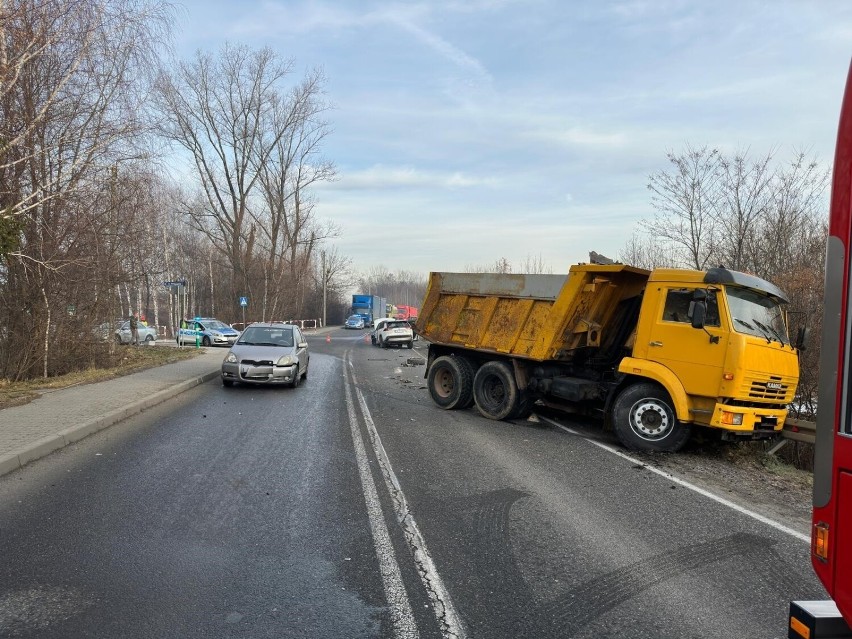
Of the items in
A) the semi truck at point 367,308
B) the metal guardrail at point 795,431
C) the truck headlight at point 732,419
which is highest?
the semi truck at point 367,308

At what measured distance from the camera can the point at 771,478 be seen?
7312 mm

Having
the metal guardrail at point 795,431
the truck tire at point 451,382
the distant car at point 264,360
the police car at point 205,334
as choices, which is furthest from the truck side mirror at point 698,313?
the police car at point 205,334

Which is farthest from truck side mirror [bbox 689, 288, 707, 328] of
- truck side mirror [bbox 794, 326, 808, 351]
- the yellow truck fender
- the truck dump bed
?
the truck dump bed

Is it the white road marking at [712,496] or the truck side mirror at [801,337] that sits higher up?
the truck side mirror at [801,337]

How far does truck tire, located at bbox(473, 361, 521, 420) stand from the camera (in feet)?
34.3

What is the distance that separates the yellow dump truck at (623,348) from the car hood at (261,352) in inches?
152

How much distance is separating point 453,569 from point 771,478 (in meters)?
5.28

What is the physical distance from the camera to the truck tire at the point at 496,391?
34.3ft

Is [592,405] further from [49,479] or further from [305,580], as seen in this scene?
[49,479]

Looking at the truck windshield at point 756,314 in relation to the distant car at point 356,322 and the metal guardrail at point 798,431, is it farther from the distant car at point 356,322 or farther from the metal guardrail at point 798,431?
the distant car at point 356,322

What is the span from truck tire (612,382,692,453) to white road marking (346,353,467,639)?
367 centimetres

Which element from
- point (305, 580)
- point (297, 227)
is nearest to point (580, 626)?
point (305, 580)

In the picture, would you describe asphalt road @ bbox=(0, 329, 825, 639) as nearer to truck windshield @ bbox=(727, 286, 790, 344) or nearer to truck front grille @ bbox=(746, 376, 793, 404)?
truck front grille @ bbox=(746, 376, 793, 404)

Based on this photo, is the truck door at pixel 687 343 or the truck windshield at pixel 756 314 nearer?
the truck door at pixel 687 343
